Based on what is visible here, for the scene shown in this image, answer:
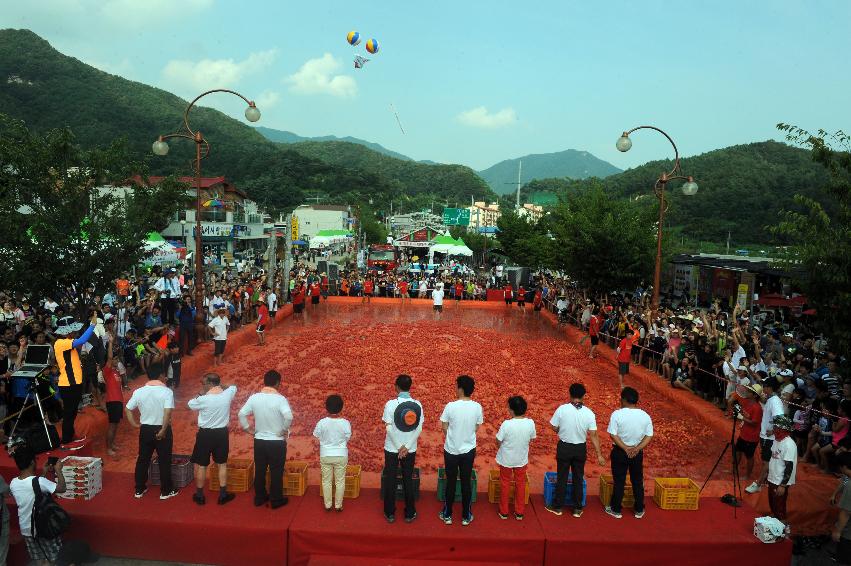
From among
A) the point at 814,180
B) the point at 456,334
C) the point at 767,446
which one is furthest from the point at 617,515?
the point at 814,180

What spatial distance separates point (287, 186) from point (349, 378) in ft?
326

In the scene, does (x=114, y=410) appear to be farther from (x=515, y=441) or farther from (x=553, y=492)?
(x=553, y=492)

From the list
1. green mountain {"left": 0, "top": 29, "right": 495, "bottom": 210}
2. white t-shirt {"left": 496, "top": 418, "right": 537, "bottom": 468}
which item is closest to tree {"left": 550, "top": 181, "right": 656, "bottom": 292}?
white t-shirt {"left": 496, "top": 418, "right": 537, "bottom": 468}

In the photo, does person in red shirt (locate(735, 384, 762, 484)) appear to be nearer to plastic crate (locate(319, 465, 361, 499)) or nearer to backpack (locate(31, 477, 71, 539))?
plastic crate (locate(319, 465, 361, 499))

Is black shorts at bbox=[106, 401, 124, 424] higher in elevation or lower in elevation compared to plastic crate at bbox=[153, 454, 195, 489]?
higher

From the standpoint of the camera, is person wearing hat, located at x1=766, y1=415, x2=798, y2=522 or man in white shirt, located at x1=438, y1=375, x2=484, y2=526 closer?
man in white shirt, located at x1=438, y1=375, x2=484, y2=526

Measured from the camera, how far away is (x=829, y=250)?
6.56 m

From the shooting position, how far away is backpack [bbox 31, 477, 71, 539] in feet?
15.6

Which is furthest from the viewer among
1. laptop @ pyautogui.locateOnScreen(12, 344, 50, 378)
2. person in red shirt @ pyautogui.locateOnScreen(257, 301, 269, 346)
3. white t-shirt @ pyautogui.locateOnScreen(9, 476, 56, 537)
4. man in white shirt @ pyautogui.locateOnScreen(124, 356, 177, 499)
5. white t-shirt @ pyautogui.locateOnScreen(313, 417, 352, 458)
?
person in red shirt @ pyautogui.locateOnScreen(257, 301, 269, 346)

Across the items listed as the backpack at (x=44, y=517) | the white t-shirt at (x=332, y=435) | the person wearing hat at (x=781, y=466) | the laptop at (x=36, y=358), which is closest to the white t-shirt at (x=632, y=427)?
the person wearing hat at (x=781, y=466)

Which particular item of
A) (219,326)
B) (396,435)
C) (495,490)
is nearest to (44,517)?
(396,435)

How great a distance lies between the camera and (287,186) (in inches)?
4139

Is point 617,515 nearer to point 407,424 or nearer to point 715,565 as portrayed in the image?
point 715,565

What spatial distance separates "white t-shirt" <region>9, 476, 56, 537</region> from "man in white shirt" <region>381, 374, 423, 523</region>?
10.1 feet
